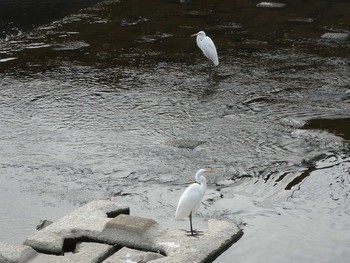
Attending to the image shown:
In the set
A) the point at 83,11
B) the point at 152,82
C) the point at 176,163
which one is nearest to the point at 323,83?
the point at 152,82

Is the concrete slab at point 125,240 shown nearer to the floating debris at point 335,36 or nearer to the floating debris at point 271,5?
the floating debris at point 335,36

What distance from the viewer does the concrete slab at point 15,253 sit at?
5488 mm

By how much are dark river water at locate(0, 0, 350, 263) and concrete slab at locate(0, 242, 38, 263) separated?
1.51 feet

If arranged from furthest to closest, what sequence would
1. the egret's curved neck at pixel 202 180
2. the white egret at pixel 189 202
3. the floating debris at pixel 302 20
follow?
the floating debris at pixel 302 20 < the egret's curved neck at pixel 202 180 < the white egret at pixel 189 202

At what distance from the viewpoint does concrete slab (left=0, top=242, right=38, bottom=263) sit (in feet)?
18.0

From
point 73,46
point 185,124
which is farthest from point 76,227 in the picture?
point 73,46

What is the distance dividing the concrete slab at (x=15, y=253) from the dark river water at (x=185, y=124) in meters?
0.46

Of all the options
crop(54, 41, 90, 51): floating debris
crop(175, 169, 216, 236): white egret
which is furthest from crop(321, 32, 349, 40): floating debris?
crop(175, 169, 216, 236): white egret

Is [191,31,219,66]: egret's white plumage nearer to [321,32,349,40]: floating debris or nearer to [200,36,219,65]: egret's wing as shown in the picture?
[200,36,219,65]: egret's wing

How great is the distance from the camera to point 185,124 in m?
8.66

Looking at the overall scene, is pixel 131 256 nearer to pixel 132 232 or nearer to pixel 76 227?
pixel 132 232

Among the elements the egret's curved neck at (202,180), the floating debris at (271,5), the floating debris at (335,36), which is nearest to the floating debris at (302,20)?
the floating debris at (271,5)

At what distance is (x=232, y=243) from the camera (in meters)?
5.87

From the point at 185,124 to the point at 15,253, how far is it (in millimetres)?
3492
